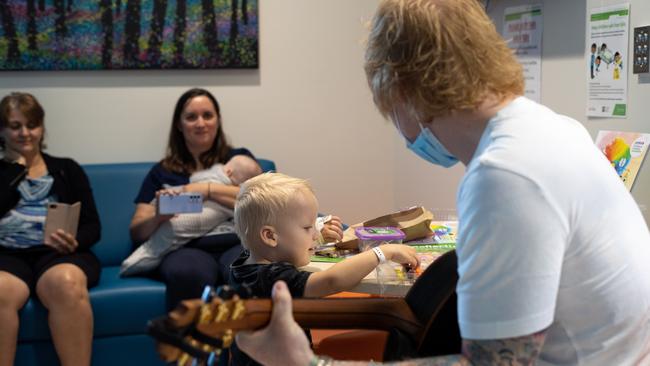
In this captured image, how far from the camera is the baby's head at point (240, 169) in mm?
3541

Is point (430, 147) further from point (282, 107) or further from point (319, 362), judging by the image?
point (282, 107)

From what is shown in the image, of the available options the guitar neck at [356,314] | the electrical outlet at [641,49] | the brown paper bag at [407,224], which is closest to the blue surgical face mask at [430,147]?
the guitar neck at [356,314]

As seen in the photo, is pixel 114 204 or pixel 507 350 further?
pixel 114 204

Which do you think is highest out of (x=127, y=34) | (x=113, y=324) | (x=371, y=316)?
(x=127, y=34)

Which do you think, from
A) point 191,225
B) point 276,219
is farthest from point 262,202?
point 191,225

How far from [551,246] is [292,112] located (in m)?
3.18

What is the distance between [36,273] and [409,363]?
2.38 m

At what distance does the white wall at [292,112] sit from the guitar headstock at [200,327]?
8.50 feet

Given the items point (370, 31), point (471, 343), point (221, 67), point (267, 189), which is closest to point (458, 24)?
point (370, 31)

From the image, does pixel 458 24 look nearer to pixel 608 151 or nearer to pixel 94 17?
pixel 608 151

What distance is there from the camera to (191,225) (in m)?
3.40

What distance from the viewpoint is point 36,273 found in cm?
312

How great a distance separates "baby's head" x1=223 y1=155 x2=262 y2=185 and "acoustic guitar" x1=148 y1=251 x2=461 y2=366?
2.15 meters

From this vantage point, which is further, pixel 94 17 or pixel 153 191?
pixel 94 17
